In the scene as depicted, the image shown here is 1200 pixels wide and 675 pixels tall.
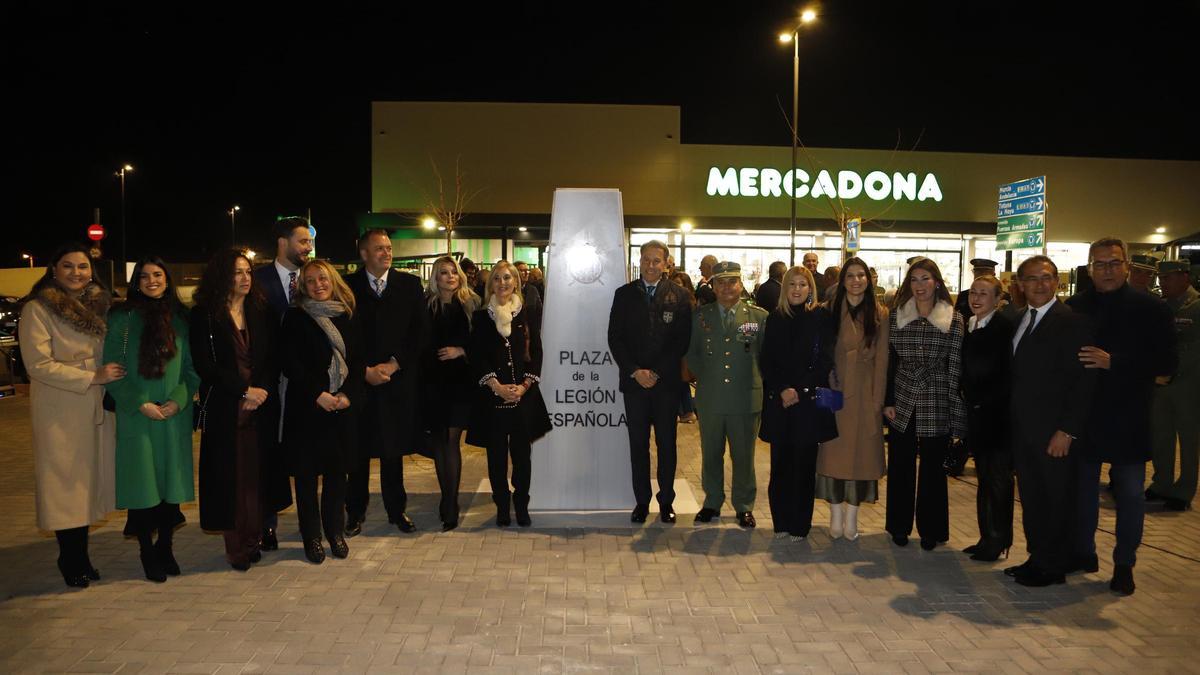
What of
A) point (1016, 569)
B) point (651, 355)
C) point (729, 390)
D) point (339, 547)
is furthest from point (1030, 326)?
point (339, 547)

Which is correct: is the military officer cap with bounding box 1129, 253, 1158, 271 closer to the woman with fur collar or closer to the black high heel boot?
the woman with fur collar

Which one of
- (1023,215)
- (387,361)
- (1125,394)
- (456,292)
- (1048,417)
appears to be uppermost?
(1023,215)

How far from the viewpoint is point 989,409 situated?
18.0 ft

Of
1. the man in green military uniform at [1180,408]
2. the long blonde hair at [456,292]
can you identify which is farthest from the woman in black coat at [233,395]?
the man in green military uniform at [1180,408]

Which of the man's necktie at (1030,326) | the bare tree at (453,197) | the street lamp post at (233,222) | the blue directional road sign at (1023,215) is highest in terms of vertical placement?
the street lamp post at (233,222)

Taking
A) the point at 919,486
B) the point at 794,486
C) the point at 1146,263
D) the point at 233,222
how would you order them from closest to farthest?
the point at 919,486 → the point at 794,486 → the point at 1146,263 → the point at 233,222

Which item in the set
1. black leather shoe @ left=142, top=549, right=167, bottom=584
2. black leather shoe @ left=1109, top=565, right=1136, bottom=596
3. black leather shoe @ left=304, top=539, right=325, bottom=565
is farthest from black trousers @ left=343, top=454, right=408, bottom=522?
black leather shoe @ left=1109, top=565, right=1136, bottom=596

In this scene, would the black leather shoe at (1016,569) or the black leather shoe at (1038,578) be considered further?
the black leather shoe at (1016,569)

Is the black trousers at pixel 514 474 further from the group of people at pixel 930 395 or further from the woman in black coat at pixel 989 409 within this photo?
the woman in black coat at pixel 989 409

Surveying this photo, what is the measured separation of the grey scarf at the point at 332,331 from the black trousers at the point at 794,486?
10.3ft

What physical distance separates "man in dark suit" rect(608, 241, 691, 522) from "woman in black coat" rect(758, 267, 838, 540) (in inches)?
28.6

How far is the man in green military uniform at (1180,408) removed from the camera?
6.91 metres

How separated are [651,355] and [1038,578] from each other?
2.97 metres

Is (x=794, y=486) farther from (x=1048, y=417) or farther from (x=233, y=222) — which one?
(x=233, y=222)
